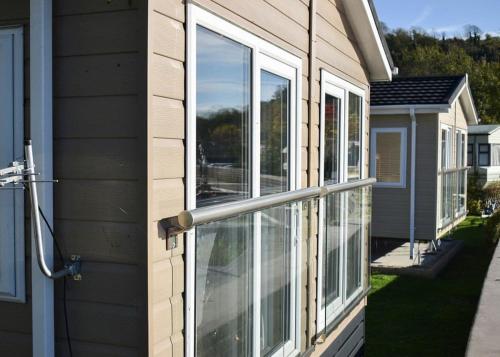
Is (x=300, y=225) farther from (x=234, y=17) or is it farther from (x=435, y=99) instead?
(x=435, y=99)

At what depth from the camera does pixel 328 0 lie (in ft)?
17.4

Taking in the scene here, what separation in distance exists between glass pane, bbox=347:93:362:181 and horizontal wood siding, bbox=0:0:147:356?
3670 millimetres

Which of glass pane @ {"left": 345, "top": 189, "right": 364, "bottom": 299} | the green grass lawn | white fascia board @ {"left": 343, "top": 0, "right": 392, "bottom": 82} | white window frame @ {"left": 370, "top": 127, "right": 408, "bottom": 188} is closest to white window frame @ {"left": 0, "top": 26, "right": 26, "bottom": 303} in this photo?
glass pane @ {"left": 345, "top": 189, "right": 364, "bottom": 299}

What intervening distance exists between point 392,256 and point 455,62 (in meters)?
45.0

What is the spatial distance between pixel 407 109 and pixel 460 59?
4642 cm

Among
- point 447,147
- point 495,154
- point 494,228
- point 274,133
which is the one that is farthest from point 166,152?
point 495,154

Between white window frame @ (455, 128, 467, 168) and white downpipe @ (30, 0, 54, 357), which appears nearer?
white downpipe @ (30, 0, 54, 357)

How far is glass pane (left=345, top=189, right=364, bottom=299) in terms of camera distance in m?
5.58

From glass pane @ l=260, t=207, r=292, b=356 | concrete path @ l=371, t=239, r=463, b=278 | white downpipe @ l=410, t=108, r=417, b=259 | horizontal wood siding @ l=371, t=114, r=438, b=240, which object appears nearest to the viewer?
glass pane @ l=260, t=207, r=292, b=356

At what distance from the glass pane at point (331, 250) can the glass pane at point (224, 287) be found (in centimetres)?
172

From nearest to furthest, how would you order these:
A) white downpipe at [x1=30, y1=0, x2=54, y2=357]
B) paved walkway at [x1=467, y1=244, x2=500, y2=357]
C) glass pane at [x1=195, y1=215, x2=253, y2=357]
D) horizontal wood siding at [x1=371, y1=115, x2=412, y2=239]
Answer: white downpipe at [x1=30, y1=0, x2=54, y2=357], glass pane at [x1=195, y1=215, x2=253, y2=357], paved walkway at [x1=467, y1=244, x2=500, y2=357], horizontal wood siding at [x1=371, y1=115, x2=412, y2=239]

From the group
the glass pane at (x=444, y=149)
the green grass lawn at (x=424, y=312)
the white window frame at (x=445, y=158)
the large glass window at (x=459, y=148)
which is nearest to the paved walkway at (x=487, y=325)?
the green grass lawn at (x=424, y=312)

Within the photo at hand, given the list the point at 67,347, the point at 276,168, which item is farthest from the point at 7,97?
the point at 276,168

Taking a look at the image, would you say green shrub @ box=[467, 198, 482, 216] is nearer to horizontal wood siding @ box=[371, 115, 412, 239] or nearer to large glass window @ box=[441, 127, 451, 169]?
large glass window @ box=[441, 127, 451, 169]
